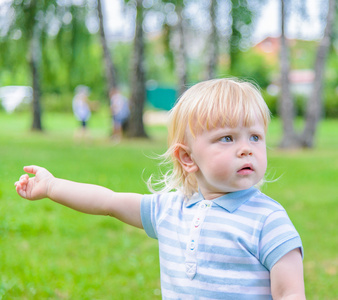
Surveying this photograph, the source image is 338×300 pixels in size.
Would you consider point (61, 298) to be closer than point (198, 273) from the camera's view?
No

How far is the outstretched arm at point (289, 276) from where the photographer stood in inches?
70.2

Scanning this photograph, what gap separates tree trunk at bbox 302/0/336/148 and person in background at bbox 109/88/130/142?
16.9ft

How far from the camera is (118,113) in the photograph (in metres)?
16.9

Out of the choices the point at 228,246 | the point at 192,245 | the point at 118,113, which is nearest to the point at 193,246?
the point at 192,245

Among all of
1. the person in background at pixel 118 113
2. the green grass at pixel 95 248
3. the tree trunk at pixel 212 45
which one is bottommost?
the person in background at pixel 118 113

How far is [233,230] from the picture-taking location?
1877mm

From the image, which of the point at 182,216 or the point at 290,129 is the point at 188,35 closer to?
the point at 290,129

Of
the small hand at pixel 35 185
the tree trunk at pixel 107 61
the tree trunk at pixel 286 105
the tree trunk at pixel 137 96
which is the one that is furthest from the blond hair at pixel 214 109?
the tree trunk at pixel 137 96

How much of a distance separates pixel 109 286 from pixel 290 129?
1225cm

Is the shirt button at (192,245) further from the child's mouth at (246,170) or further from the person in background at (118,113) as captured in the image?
the person in background at (118,113)

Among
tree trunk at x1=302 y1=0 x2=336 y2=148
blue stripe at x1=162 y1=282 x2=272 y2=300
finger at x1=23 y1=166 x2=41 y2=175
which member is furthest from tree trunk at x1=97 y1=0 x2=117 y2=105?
blue stripe at x1=162 y1=282 x2=272 y2=300

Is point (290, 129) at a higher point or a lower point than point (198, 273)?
lower

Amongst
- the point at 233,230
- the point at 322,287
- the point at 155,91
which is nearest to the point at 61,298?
the point at 322,287

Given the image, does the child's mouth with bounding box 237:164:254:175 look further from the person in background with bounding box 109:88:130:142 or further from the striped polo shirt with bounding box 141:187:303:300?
the person in background with bounding box 109:88:130:142
